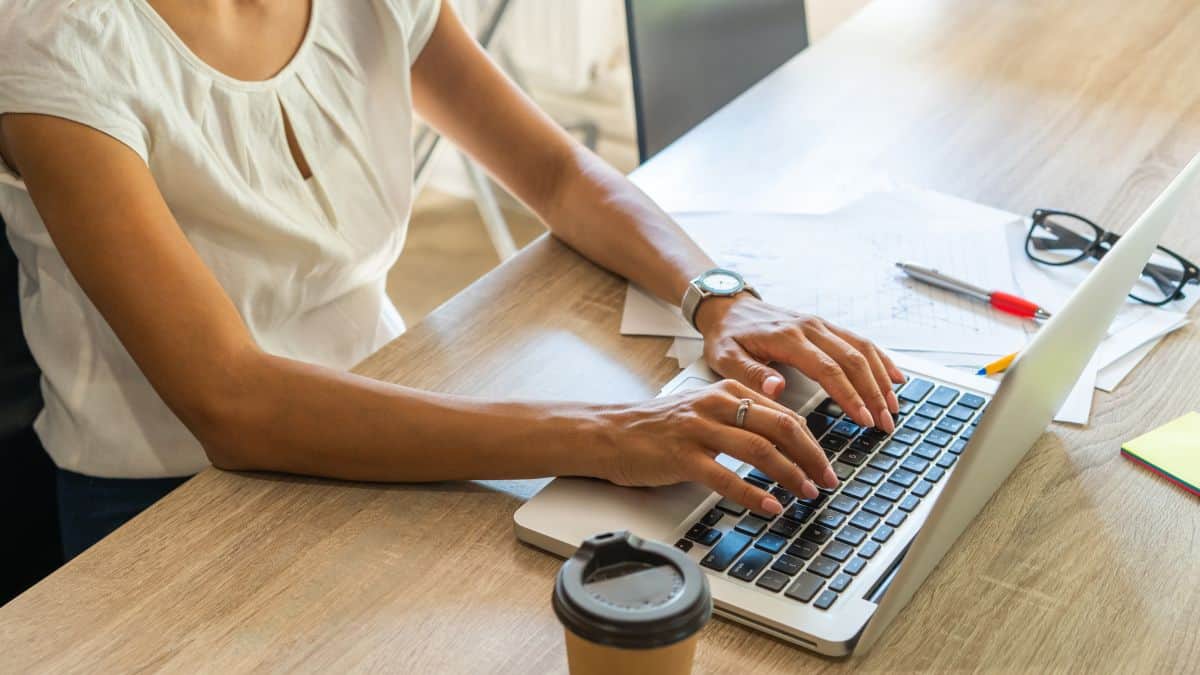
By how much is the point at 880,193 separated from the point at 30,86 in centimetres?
87

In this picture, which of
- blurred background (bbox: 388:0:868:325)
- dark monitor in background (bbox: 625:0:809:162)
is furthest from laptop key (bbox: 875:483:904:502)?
blurred background (bbox: 388:0:868:325)

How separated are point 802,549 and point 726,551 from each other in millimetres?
52

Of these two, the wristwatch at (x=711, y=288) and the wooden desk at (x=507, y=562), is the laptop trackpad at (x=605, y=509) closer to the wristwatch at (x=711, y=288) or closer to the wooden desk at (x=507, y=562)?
the wooden desk at (x=507, y=562)

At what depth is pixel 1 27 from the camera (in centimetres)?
104

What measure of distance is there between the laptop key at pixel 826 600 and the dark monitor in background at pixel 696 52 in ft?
3.41

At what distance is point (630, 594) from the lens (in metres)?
0.67

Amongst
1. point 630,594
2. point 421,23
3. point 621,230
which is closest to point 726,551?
point 630,594

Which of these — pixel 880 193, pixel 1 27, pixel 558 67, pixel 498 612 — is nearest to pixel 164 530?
pixel 498 612

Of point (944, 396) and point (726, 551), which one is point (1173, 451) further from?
point (726, 551)

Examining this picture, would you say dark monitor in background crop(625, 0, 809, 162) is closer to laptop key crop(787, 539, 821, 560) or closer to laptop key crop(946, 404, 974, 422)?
laptop key crop(946, 404, 974, 422)

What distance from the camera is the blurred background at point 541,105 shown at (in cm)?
305

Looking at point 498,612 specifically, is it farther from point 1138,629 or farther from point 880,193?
point 880,193

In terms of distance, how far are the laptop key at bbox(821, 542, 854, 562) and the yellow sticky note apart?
0.29 metres

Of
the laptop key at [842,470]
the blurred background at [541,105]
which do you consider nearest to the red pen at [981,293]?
the laptop key at [842,470]
